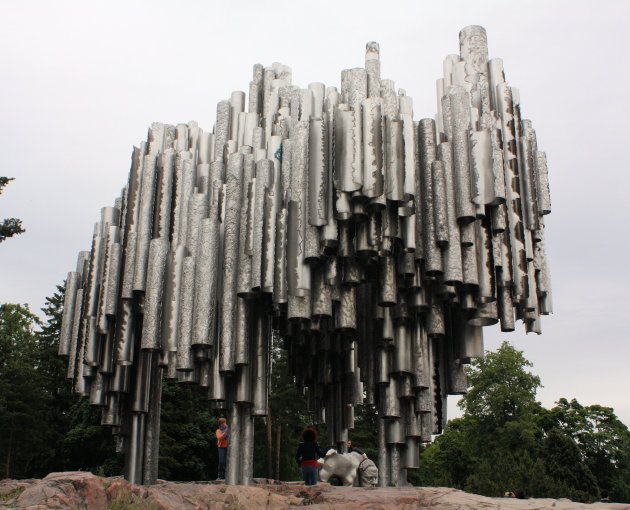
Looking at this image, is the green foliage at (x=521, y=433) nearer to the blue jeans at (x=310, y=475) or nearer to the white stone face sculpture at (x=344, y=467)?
the white stone face sculpture at (x=344, y=467)

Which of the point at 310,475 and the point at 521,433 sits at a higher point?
the point at 521,433

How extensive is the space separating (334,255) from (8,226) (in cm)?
1685

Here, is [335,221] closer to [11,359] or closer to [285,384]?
[285,384]

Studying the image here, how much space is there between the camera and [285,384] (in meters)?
37.1

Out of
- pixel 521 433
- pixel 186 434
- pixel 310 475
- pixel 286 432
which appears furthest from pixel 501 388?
pixel 310 475

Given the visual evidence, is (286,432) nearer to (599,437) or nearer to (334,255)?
(599,437)

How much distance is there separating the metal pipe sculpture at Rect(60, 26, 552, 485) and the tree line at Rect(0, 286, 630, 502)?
42.2 feet

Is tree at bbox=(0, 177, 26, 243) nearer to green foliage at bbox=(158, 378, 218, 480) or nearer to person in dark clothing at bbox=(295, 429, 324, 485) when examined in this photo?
green foliage at bbox=(158, 378, 218, 480)

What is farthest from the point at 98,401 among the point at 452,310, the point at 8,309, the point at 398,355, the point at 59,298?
the point at 8,309

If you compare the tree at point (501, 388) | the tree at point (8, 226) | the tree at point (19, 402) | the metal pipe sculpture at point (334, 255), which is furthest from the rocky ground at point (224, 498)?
the tree at point (501, 388)

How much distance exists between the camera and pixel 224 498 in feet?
30.9

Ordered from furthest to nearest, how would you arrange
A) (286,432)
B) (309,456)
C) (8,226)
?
1. (286,432)
2. (8,226)
3. (309,456)

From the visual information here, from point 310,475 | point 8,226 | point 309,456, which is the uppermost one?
point 8,226

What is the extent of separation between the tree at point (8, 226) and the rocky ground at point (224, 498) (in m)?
14.6
